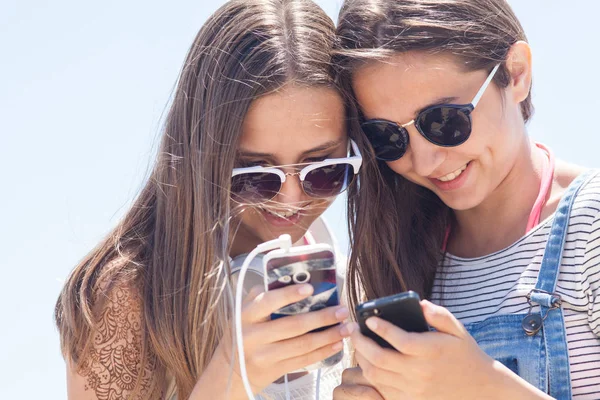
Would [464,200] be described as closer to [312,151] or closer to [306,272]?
[312,151]

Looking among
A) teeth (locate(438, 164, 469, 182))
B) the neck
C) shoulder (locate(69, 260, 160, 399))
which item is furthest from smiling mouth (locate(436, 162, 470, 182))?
shoulder (locate(69, 260, 160, 399))

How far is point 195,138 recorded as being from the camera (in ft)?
13.0

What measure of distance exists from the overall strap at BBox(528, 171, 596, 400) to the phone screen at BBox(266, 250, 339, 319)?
3.10ft

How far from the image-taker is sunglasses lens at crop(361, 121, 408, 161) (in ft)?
12.6

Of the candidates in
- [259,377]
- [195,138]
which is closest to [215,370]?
[259,377]

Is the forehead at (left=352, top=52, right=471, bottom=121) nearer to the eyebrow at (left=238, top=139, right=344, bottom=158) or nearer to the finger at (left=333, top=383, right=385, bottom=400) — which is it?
the eyebrow at (left=238, top=139, right=344, bottom=158)

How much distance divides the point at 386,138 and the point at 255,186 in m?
0.67

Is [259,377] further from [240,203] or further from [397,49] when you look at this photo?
[397,49]

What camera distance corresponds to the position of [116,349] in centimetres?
380

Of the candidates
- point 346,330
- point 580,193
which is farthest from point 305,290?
point 580,193

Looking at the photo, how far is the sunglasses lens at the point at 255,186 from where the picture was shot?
3918mm

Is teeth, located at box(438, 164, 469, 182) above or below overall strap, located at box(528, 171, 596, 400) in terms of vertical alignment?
above

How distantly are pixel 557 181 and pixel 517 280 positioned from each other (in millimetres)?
535

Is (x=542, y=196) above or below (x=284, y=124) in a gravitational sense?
below
